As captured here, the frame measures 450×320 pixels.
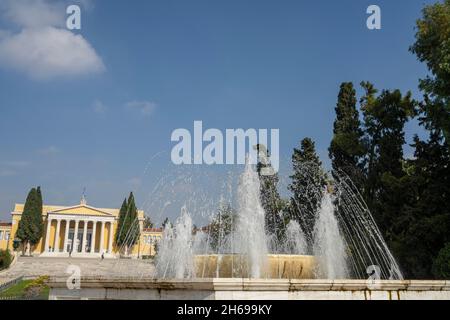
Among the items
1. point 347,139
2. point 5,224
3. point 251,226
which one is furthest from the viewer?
point 5,224

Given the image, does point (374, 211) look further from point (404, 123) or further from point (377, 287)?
point (377, 287)

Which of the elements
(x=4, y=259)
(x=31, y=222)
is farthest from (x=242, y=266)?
(x=31, y=222)

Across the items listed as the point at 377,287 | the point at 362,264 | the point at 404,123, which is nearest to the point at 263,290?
the point at 377,287

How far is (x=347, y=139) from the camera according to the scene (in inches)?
912

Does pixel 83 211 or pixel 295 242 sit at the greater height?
pixel 83 211

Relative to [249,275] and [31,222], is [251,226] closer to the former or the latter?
[249,275]

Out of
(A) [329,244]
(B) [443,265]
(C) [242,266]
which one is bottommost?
(C) [242,266]

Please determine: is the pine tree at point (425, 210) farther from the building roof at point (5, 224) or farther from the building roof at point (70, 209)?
the building roof at point (5, 224)

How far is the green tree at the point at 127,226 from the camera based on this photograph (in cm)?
5800

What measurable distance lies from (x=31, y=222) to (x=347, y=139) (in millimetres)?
44530

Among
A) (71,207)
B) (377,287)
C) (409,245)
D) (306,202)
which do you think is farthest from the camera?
(71,207)

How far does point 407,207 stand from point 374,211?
2.09 meters

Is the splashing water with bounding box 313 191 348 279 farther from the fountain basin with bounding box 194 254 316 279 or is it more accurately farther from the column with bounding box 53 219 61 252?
the column with bounding box 53 219 61 252

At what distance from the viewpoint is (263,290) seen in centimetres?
527
